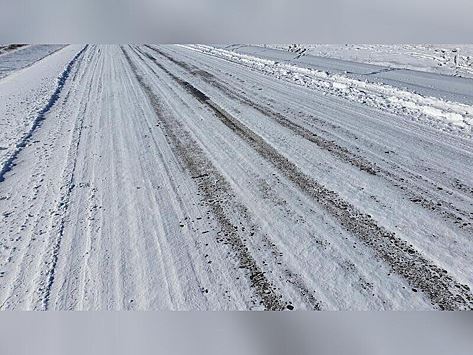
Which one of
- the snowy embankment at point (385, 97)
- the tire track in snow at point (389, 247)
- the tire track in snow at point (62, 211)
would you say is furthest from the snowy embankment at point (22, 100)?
the snowy embankment at point (385, 97)

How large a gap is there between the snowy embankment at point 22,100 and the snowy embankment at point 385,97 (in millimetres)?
3590

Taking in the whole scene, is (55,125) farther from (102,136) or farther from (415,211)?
(415,211)

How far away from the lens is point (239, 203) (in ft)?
12.8

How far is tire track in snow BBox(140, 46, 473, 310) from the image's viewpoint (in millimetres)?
2547

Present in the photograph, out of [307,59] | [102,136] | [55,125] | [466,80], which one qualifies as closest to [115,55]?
[307,59]

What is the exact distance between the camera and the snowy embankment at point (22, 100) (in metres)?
5.95

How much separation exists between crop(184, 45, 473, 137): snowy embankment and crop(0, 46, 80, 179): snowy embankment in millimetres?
3590

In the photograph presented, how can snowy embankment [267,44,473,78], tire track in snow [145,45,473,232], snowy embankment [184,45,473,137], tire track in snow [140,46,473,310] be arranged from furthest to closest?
snowy embankment [267,44,473,78] < snowy embankment [184,45,473,137] < tire track in snow [145,45,473,232] < tire track in snow [140,46,473,310]

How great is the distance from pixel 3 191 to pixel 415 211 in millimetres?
4267

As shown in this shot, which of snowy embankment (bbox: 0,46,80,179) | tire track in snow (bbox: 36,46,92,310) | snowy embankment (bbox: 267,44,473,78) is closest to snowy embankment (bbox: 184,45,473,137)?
snowy embankment (bbox: 267,44,473,78)

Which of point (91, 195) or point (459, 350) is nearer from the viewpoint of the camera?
point (459, 350)

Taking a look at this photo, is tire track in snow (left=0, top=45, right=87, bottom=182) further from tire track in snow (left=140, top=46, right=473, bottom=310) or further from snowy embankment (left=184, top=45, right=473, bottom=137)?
snowy embankment (left=184, top=45, right=473, bottom=137)

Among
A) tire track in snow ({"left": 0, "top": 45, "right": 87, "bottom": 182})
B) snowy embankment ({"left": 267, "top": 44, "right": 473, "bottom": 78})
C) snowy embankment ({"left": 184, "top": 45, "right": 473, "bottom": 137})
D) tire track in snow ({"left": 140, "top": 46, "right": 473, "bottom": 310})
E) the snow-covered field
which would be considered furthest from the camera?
snowy embankment ({"left": 267, "top": 44, "right": 473, "bottom": 78})

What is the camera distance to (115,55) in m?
15.8
